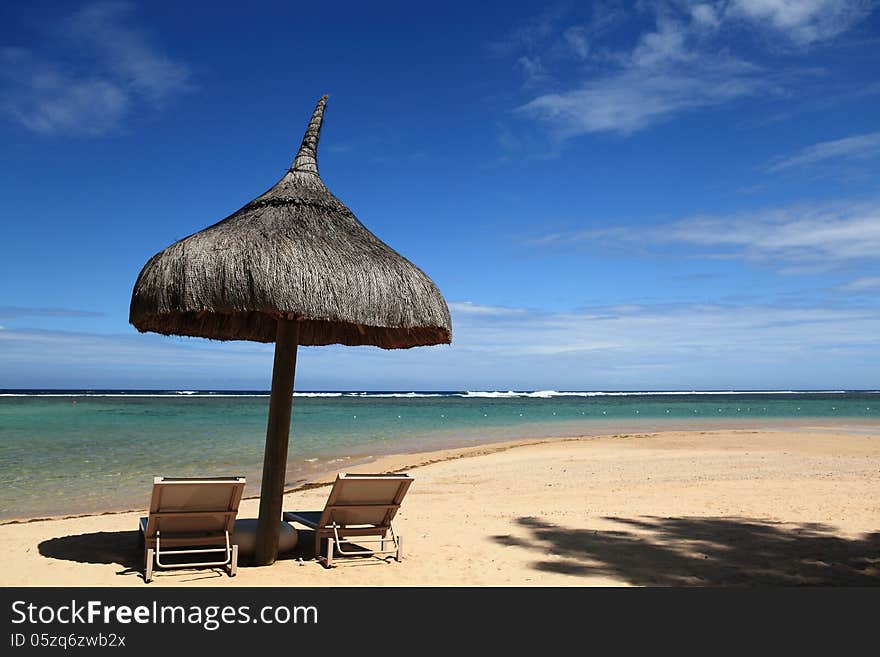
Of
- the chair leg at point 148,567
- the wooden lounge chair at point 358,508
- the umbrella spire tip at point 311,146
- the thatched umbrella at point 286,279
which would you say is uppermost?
the umbrella spire tip at point 311,146

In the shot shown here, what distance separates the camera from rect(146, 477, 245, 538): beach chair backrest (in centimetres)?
498

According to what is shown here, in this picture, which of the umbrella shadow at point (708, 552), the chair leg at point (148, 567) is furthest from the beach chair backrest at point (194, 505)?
the umbrella shadow at point (708, 552)

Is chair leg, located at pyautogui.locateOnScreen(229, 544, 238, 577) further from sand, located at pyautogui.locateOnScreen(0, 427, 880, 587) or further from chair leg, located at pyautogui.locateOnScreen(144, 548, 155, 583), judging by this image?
chair leg, located at pyautogui.locateOnScreen(144, 548, 155, 583)

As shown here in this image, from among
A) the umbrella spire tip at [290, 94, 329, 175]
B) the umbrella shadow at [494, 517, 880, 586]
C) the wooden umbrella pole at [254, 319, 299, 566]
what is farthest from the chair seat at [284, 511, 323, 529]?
the umbrella spire tip at [290, 94, 329, 175]

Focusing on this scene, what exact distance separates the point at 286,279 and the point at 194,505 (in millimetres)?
1788

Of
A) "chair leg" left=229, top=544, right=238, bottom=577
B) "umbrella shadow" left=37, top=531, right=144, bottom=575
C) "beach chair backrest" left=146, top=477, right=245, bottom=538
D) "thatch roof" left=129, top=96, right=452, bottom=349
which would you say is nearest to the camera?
"thatch roof" left=129, top=96, right=452, bottom=349

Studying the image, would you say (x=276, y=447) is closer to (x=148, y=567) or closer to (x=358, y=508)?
(x=358, y=508)

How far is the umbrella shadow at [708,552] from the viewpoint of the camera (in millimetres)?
5270

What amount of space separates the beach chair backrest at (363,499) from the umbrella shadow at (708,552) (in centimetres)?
122

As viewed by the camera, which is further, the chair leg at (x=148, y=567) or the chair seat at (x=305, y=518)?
the chair seat at (x=305, y=518)

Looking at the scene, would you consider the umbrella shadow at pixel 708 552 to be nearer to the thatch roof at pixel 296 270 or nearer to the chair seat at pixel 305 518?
the chair seat at pixel 305 518

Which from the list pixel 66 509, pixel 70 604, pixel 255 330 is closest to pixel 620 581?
pixel 70 604

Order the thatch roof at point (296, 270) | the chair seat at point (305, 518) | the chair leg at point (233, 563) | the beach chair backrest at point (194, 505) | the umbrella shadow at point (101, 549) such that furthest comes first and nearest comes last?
the chair seat at point (305, 518) → the umbrella shadow at point (101, 549) → the chair leg at point (233, 563) → the beach chair backrest at point (194, 505) → the thatch roof at point (296, 270)

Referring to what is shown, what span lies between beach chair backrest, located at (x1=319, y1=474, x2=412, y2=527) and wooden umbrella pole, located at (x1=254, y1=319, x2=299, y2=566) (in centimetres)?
39
